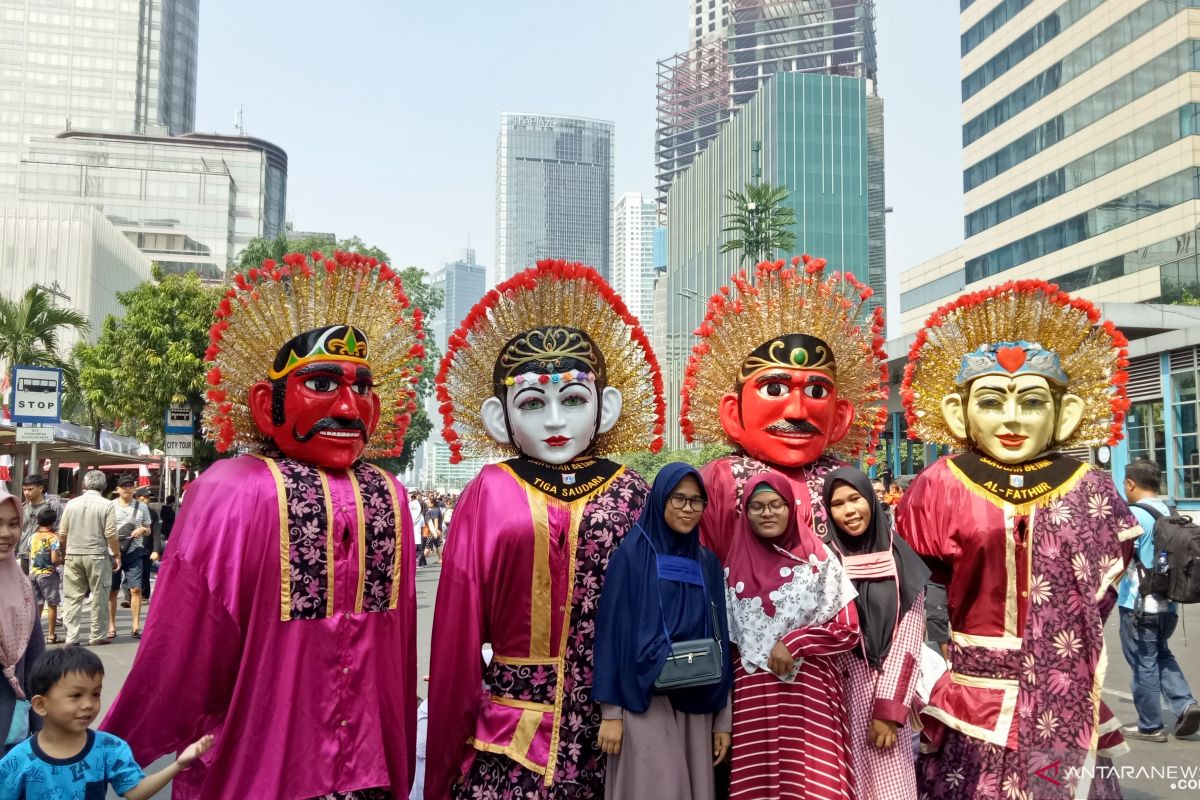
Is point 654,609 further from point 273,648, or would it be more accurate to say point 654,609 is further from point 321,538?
point 273,648

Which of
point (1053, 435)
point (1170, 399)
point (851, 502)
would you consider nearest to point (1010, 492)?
point (1053, 435)

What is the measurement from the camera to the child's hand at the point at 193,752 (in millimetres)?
3518

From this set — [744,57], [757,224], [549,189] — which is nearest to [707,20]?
[744,57]

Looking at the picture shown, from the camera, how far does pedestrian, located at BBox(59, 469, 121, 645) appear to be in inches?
407

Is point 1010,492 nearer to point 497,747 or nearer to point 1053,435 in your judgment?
point 1053,435

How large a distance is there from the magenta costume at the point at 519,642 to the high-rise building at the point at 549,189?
16839 cm

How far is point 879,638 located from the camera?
3969 millimetres

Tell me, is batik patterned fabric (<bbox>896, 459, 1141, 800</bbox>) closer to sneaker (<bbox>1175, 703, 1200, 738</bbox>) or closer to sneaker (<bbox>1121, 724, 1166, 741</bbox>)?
sneaker (<bbox>1121, 724, 1166, 741</bbox>)

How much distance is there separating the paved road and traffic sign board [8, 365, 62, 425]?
248 centimetres

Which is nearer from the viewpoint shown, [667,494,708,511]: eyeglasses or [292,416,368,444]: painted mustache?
[667,494,708,511]: eyeglasses

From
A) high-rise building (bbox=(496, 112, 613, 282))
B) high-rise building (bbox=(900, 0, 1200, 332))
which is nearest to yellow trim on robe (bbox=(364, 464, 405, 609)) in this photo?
high-rise building (bbox=(900, 0, 1200, 332))

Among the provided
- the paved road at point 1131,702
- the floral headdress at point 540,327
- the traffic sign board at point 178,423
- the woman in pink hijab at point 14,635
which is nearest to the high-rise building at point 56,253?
the traffic sign board at point 178,423

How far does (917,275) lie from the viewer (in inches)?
2511

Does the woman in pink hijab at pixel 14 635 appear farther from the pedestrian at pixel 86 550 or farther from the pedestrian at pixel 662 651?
the pedestrian at pixel 86 550
